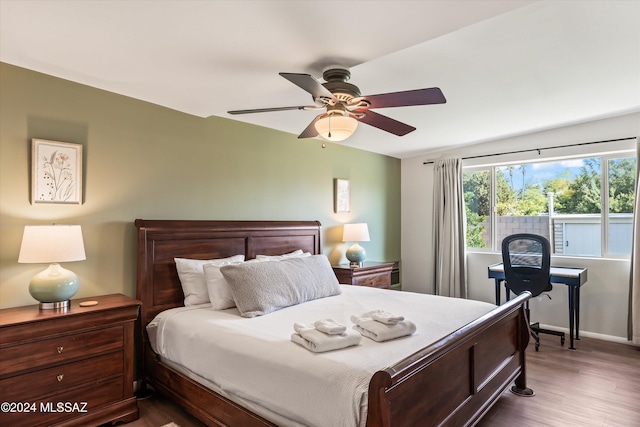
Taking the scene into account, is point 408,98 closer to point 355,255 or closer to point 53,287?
point 53,287

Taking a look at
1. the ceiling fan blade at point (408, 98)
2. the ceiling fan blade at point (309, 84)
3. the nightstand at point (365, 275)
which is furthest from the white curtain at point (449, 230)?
the ceiling fan blade at point (309, 84)

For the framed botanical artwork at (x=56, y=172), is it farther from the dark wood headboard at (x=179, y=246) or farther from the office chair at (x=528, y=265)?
the office chair at (x=528, y=265)

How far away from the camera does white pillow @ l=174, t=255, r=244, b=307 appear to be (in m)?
2.99

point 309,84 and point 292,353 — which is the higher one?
point 309,84

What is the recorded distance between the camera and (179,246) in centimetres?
315

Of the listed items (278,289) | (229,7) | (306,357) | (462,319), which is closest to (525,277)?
(462,319)

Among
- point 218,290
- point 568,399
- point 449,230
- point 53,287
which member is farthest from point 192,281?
point 449,230

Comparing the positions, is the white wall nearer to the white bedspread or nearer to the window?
the window

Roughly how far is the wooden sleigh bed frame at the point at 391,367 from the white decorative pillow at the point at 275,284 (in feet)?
1.98

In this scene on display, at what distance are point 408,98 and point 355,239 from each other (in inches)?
106

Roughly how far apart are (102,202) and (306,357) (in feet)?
6.69

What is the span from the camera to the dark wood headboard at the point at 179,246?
293 centimetres

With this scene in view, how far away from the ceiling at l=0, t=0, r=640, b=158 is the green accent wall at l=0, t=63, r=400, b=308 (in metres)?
0.17

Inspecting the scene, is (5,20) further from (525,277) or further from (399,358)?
(525,277)
